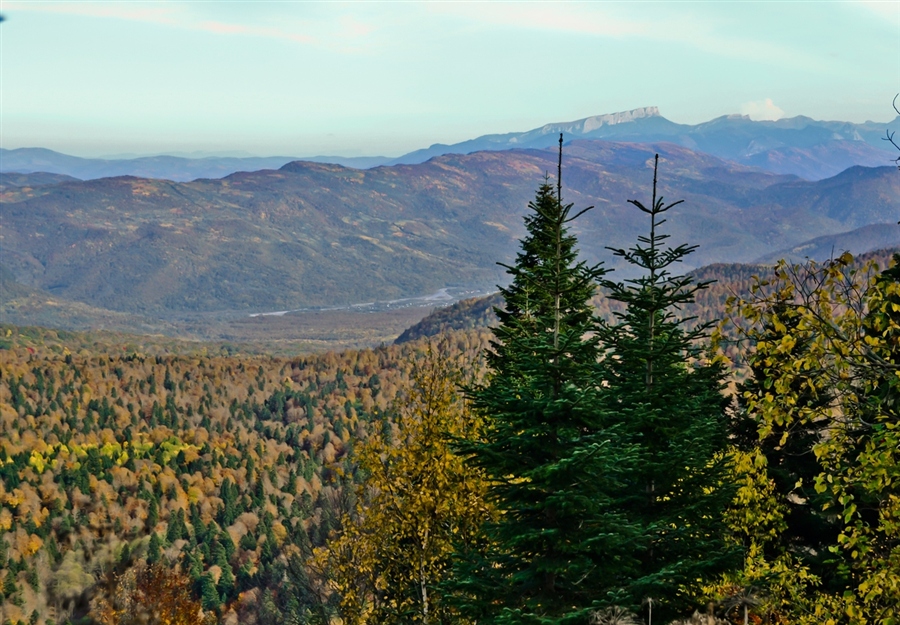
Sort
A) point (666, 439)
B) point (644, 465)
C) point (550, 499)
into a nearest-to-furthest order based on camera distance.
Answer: point (550, 499) < point (644, 465) < point (666, 439)

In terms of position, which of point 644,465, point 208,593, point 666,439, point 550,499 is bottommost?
point 208,593

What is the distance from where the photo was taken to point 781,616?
20516mm

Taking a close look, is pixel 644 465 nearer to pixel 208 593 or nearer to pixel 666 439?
pixel 666 439

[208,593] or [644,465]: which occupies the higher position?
[644,465]

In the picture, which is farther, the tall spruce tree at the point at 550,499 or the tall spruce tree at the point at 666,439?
the tall spruce tree at the point at 666,439

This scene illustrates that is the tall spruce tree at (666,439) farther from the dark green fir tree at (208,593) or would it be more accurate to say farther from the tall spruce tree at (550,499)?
the dark green fir tree at (208,593)

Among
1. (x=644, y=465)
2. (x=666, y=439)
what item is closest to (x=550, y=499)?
(x=644, y=465)

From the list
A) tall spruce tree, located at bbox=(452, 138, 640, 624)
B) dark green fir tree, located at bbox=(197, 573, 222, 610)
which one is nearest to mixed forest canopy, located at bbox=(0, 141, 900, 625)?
tall spruce tree, located at bbox=(452, 138, 640, 624)

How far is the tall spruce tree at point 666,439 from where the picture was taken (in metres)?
19.4

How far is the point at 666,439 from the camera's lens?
2131 centimetres

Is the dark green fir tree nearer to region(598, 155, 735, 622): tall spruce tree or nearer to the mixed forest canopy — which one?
the mixed forest canopy

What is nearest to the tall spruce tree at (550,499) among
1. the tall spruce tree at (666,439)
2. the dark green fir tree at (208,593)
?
the tall spruce tree at (666,439)

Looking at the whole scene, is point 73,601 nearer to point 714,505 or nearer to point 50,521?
point 50,521

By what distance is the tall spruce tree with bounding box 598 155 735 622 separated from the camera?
1939 cm
